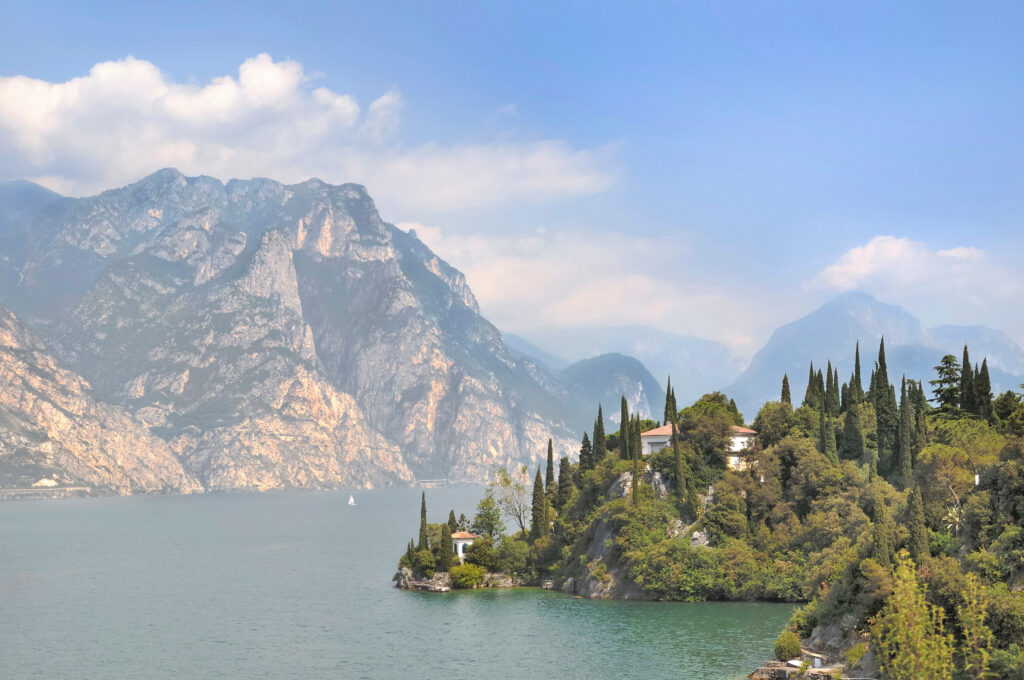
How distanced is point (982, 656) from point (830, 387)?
7458 cm

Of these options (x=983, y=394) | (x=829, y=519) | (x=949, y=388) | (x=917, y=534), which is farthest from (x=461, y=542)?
(x=917, y=534)

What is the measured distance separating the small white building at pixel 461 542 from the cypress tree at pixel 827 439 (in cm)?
4308

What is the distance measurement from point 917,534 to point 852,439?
50169 mm

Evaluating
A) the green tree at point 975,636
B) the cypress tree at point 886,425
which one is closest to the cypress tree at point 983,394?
the cypress tree at point 886,425

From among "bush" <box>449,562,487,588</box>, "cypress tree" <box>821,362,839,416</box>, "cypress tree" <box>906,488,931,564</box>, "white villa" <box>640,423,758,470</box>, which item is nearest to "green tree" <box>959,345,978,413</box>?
"cypress tree" <box>821,362,839,416</box>

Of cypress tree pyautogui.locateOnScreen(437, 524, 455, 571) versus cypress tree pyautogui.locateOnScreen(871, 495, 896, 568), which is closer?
cypress tree pyautogui.locateOnScreen(871, 495, 896, 568)

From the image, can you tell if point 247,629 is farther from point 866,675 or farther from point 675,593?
point 866,675

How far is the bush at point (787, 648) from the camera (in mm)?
71688

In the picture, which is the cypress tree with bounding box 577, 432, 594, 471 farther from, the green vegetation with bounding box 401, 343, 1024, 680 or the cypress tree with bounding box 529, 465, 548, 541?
the cypress tree with bounding box 529, 465, 548, 541

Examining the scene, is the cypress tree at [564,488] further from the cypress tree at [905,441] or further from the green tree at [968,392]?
the green tree at [968,392]

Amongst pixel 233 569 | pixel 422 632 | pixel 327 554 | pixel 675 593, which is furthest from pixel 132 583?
pixel 675 593

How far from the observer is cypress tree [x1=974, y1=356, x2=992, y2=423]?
104 m

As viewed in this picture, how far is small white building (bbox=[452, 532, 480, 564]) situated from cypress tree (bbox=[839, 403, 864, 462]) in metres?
45.2

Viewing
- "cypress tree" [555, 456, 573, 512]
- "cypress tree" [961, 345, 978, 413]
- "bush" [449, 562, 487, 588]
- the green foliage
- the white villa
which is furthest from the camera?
"cypress tree" [555, 456, 573, 512]
